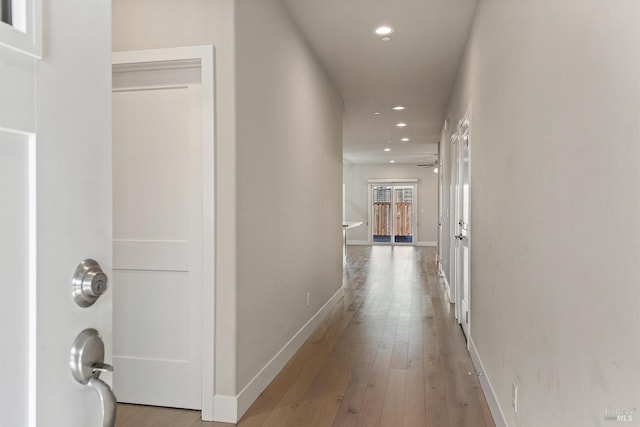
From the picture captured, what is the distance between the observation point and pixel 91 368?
2.27 ft

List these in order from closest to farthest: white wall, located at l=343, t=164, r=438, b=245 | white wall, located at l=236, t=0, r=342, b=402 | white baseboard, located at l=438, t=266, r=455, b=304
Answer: white wall, located at l=236, t=0, r=342, b=402 → white baseboard, located at l=438, t=266, r=455, b=304 → white wall, located at l=343, t=164, r=438, b=245

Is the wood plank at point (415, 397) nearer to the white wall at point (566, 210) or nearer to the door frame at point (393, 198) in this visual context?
the white wall at point (566, 210)

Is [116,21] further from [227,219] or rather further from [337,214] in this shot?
[337,214]

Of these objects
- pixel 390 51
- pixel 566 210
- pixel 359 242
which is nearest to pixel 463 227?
pixel 390 51

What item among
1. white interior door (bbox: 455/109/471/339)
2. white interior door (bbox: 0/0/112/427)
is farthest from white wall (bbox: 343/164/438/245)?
white interior door (bbox: 0/0/112/427)

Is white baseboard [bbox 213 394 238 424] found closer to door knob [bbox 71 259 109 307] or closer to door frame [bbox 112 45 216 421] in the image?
door frame [bbox 112 45 216 421]

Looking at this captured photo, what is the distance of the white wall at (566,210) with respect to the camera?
1.00 m

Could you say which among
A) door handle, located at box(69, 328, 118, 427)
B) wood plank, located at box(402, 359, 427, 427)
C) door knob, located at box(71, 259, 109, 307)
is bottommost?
wood plank, located at box(402, 359, 427, 427)

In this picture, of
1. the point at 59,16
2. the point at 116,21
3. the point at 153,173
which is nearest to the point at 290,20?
the point at 116,21

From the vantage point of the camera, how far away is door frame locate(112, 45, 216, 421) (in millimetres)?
2508

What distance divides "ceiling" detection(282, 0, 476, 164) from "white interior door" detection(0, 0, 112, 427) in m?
2.94

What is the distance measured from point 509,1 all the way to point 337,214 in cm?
364

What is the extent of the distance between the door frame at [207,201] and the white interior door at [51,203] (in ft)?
5.85

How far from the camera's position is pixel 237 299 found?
2.54 metres
